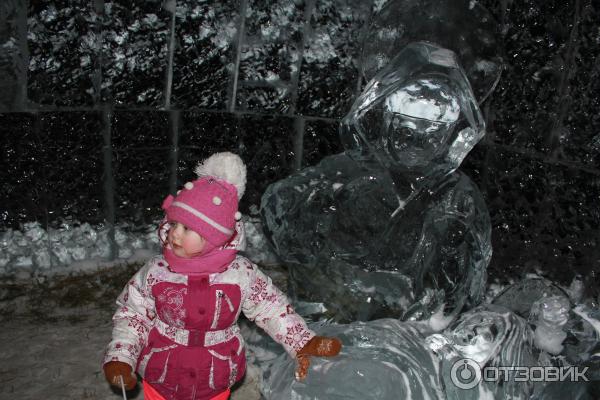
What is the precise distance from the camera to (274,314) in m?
1.89

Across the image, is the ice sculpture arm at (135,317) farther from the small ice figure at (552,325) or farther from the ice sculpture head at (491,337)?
the small ice figure at (552,325)

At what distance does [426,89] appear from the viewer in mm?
2086

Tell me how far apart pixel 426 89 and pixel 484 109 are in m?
0.87

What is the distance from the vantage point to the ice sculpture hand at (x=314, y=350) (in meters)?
1.83

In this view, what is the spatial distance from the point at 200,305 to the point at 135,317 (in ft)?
0.68

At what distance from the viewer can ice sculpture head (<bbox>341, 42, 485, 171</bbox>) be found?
2074 millimetres

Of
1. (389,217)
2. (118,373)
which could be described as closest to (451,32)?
(389,217)

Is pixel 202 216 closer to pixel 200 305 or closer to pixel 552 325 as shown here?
pixel 200 305

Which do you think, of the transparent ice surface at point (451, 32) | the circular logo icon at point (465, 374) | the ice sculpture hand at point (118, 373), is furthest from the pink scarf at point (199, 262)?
the transparent ice surface at point (451, 32)

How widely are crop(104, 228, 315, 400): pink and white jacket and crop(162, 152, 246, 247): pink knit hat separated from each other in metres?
0.15

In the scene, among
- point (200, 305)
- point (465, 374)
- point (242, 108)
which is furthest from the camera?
point (242, 108)

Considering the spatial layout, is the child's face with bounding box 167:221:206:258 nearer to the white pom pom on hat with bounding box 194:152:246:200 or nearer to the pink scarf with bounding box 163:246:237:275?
the pink scarf with bounding box 163:246:237:275

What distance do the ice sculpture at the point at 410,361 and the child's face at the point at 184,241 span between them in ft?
1.54

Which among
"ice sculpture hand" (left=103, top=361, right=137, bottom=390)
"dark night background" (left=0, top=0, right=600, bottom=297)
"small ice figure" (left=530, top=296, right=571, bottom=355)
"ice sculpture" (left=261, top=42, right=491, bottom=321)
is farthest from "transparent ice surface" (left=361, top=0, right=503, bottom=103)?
"ice sculpture hand" (left=103, top=361, right=137, bottom=390)
